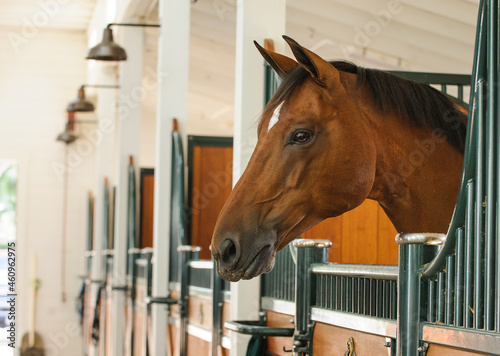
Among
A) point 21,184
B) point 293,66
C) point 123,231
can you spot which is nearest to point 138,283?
point 123,231

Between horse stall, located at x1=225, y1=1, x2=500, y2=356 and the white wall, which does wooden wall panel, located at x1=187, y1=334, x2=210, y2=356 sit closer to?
horse stall, located at x1=225, y1=1, x2=500, y2=356

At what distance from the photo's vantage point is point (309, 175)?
5.40 feet

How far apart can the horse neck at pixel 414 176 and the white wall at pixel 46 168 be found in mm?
9127

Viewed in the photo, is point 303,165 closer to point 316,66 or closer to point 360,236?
point 316,66

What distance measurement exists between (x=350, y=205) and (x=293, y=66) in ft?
1.32

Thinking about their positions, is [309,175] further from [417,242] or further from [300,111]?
[417,242]

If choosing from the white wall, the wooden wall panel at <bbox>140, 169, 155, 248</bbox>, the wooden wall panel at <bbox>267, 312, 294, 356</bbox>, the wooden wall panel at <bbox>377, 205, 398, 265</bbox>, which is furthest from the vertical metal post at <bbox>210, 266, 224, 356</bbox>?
the white wall

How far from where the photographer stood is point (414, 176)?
173cm

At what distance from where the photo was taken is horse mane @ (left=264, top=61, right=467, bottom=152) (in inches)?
67.5

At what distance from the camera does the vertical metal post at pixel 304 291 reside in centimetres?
212

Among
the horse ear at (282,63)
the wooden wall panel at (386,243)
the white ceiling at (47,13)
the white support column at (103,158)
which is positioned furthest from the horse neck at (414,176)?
the white ceiling at (47,13)

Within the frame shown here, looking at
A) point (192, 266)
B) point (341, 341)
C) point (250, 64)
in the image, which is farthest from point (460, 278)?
point (192, 266)

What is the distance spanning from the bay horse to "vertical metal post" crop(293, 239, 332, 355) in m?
0.47

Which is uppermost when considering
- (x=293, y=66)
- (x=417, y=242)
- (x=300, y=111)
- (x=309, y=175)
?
(x=293, y=66)
